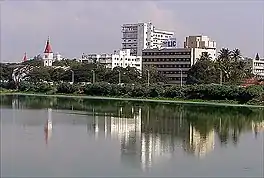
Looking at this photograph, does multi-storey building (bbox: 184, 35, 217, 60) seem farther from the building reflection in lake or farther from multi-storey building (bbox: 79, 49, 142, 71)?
the building reflection in lake

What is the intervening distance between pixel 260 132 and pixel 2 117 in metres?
11.6

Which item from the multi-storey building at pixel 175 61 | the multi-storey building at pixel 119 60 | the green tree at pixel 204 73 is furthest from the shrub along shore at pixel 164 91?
the multi-storey building at pixel 119 60

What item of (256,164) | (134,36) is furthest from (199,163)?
(134,36)

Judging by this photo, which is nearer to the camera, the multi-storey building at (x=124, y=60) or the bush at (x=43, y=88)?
the bush at (x=43, y=88)

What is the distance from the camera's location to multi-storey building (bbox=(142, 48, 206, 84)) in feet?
Answer: 210

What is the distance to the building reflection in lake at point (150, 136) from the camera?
45.5 ft

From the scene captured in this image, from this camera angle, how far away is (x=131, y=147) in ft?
49.2

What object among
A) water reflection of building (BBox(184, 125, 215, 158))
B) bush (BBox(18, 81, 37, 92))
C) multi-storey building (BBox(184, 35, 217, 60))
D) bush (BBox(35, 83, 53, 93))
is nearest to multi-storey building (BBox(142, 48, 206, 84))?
multi-storey building (BBox(184, 35, 217, 60))

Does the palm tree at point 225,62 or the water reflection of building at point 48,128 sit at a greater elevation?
the palm tree at point 225,62

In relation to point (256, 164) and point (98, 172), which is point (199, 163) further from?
point (98, 172)

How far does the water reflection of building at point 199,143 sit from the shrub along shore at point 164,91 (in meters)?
16.9

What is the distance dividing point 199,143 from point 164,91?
26.2 metres

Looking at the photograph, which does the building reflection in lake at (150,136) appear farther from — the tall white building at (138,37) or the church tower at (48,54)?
the tall white building at (138,37)

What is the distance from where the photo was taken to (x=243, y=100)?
1406 inches
